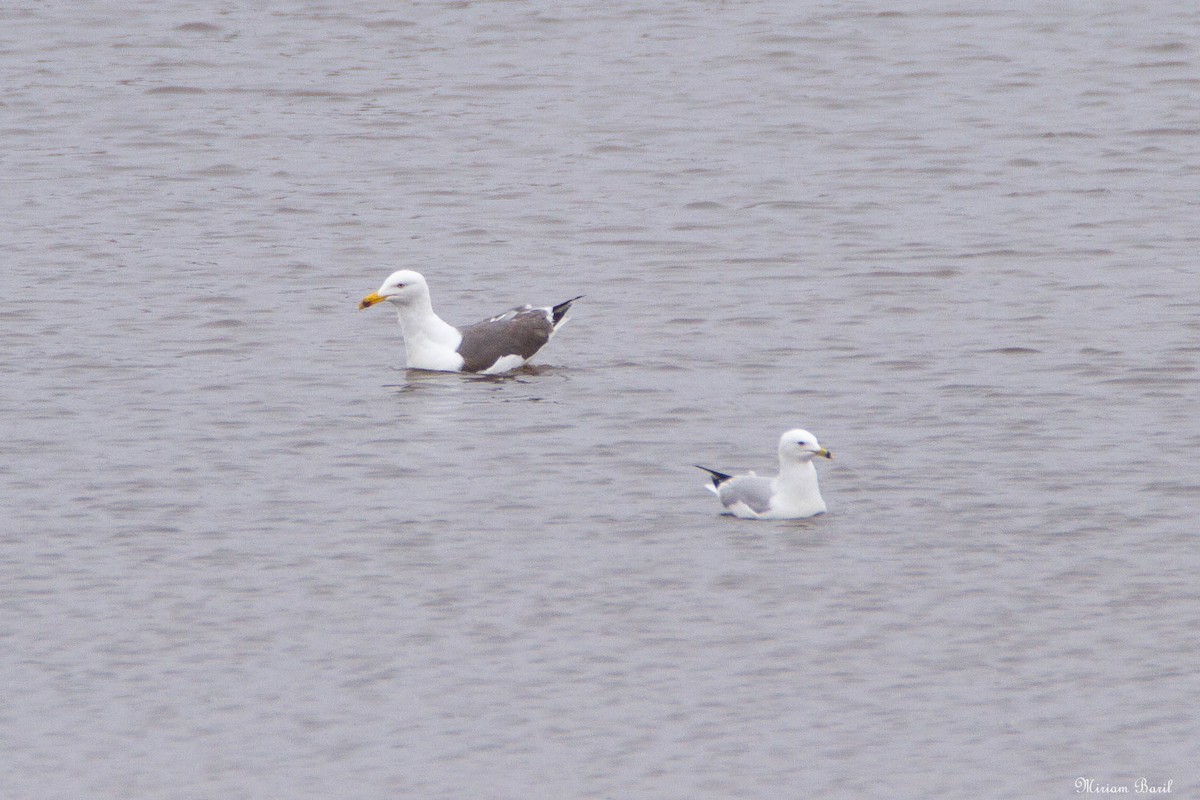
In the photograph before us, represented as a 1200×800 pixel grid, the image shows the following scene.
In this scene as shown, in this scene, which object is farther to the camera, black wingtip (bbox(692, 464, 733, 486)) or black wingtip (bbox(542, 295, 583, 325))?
black wingtip (bbox(542, 295, 583, 325))

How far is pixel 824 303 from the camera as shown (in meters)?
→ 17.9

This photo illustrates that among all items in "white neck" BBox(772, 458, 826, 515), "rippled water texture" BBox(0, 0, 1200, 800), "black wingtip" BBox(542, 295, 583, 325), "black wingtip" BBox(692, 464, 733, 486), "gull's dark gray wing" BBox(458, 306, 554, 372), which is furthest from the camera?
"black wingtip" BBox(542, 295, 583, 325)

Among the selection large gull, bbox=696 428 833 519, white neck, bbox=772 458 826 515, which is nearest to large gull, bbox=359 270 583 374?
large gull, bbox=696 428 833 519

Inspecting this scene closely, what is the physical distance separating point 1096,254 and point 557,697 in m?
11.1

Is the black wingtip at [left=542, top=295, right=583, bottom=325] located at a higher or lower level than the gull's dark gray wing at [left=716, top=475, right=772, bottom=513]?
higher

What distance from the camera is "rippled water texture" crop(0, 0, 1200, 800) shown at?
9.53 metres

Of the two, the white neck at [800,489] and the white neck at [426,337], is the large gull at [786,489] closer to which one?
the white neck at [800,489]

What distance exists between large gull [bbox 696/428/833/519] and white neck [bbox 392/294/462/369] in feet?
15.3

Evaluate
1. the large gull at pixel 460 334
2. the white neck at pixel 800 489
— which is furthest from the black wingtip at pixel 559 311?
the white neck at pixel 800 489

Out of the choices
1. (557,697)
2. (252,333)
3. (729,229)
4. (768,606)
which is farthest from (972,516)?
(729,229)

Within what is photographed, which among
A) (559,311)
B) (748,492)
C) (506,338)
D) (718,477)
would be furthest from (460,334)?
(748,492)

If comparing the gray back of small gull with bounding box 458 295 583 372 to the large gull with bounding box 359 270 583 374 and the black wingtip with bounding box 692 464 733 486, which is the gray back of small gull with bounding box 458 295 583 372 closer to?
the large gull with bounding box 359 270 583 374

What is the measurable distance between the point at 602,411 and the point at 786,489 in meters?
2.92

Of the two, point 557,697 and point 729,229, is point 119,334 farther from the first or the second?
Result: point 557,697
